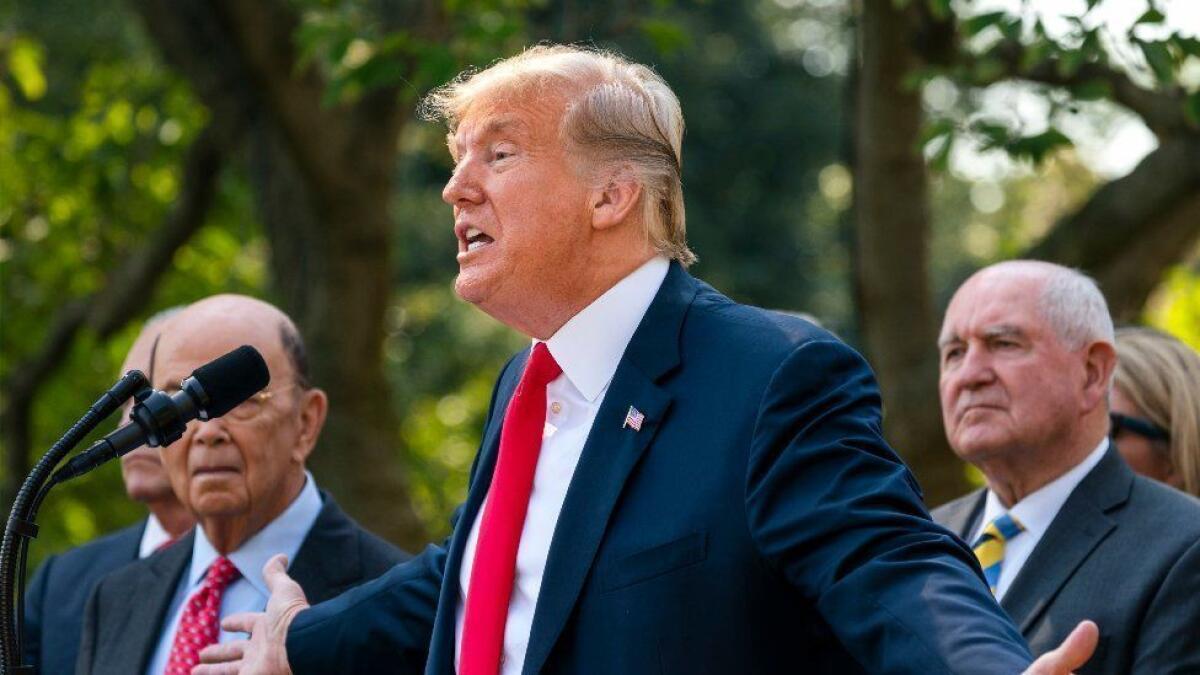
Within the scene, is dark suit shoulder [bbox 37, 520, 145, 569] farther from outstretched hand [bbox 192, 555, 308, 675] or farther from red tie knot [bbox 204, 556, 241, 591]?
outstretched hand [bbox 192, 555, 308, 675]

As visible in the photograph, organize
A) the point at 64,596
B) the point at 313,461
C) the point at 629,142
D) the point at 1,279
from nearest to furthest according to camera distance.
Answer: the point at 629,142 → the point at 64,596 → the point at 313,461 → the point at 1,279

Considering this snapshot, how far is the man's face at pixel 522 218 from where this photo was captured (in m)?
3.51

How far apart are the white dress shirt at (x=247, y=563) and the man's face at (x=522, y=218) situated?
1.78 metres

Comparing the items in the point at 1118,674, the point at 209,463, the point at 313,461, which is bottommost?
the point at 313,461

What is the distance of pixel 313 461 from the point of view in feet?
32.3

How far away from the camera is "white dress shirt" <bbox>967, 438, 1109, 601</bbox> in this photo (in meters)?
5.06

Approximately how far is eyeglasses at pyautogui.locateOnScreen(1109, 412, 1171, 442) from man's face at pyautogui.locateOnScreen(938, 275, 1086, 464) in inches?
25.5

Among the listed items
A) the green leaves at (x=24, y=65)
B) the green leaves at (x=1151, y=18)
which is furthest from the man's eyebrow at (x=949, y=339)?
the green leaves at (x=24, y=65)

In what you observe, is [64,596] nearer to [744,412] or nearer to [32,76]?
[744,412]

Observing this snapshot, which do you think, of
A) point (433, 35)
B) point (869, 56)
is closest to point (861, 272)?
point (869, 56)

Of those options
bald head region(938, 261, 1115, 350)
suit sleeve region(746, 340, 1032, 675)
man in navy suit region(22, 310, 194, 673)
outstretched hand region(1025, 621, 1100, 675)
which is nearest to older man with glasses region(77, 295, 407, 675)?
man in navy suit region(22, 310, 194, 673)

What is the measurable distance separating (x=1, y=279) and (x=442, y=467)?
7131mm

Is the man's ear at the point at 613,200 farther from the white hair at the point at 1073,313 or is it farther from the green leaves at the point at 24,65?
the green leaves at the point at 24,65

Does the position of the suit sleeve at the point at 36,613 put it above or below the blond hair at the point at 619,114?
below
